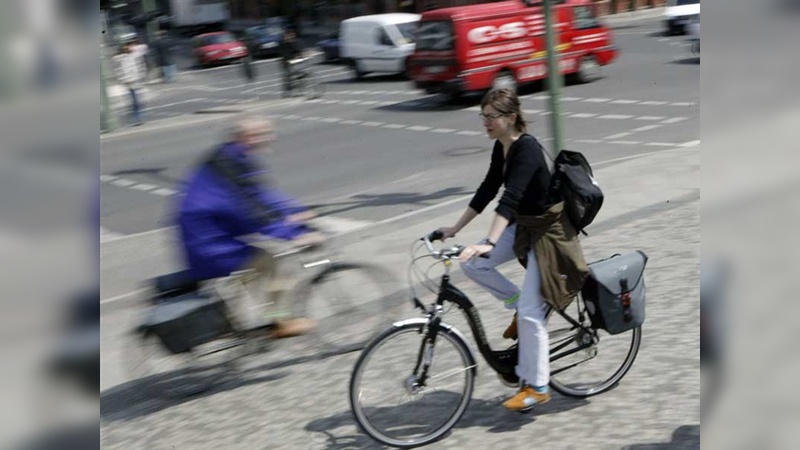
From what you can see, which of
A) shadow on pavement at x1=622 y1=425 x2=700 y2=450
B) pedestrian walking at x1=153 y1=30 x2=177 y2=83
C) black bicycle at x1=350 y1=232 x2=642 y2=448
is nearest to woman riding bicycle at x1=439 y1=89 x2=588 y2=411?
black bicycle at x1=350 y1=232 x2=642 y2=448

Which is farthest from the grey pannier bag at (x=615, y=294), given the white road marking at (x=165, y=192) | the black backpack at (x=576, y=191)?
the white road marking at (x=165, y=192)

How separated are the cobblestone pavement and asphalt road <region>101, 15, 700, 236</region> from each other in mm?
3872

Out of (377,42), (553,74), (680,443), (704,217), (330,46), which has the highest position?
(704,217)

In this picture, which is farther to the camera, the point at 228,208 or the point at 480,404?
the point at 228,208

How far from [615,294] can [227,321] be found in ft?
7.11

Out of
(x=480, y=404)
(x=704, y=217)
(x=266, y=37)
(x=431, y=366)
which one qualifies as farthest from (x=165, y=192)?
(x=266, y=37)

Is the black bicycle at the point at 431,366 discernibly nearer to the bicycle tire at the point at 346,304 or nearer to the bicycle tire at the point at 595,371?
the bicycle tire at the point at 595,371

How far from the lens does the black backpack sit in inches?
174

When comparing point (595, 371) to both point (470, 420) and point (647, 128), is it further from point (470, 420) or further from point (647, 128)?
point (647, 128)

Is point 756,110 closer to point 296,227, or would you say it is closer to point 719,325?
point 719,325

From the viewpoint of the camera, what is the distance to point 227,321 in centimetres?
545

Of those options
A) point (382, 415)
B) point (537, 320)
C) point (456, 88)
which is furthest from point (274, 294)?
point (456, 88)

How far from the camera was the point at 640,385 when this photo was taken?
5.05m

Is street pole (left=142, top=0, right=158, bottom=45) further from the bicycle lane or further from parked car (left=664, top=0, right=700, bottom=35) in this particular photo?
parked car (left=664, top=0, right=700, bottom=35)
